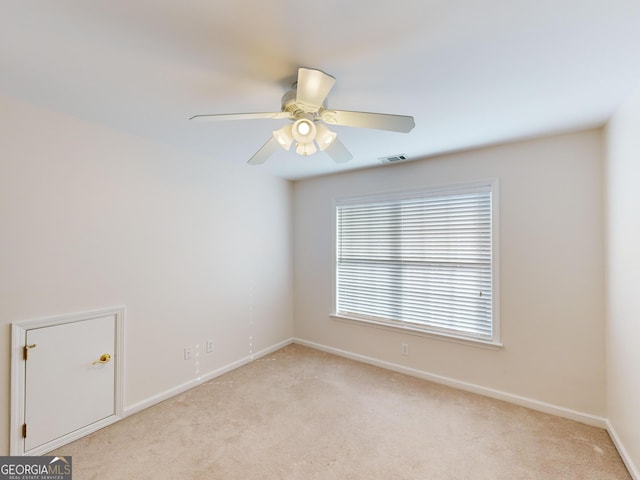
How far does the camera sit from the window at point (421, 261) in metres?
2.76

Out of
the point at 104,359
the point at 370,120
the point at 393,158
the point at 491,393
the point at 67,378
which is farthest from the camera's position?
the point at 393,158

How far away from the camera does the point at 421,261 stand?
3.12 m

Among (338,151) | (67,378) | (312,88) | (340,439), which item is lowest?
(340,439)

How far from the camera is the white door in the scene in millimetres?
1917

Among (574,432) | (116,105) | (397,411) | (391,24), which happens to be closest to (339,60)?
(391,24)

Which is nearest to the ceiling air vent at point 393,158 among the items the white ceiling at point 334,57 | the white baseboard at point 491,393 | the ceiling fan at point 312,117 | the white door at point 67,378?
the white ceiling at point 334,57

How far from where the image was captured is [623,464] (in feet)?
6.11

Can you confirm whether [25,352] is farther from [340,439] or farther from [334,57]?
[334,57]

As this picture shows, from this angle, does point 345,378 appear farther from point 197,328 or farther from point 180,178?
point 180,178

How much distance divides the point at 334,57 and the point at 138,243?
215cm

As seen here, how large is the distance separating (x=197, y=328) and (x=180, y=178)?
1496mm

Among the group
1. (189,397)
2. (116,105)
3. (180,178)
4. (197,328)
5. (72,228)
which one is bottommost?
(189,397)

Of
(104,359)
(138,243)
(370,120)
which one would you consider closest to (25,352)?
(104,359)

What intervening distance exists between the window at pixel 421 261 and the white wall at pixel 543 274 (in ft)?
0.47
